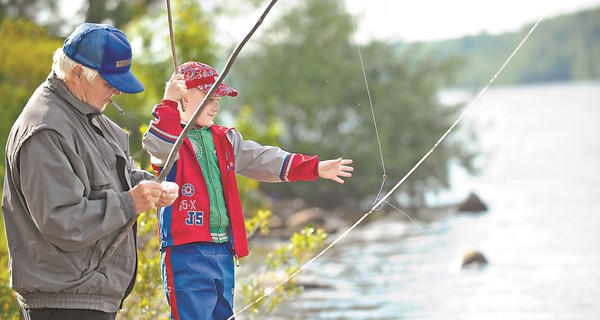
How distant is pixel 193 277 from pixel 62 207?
96 centimetres

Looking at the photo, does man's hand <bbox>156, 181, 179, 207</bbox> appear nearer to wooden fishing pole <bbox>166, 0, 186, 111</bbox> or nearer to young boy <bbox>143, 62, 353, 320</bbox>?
wooden fishing pole <bbox>166, 0, 186, 111</bbox>

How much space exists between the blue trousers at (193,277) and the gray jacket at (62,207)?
0.65 meters

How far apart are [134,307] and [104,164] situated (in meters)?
2.74

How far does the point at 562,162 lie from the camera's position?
32.2m

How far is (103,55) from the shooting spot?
10.5ft

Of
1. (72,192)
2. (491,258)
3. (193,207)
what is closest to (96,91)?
(72,192)

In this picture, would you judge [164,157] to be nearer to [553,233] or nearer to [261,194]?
[553,233]

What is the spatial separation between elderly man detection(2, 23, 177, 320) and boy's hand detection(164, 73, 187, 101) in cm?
44

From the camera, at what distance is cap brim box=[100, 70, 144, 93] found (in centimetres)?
319

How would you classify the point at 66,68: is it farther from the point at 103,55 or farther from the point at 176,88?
the point at 176,88

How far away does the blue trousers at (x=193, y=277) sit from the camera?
3.94m

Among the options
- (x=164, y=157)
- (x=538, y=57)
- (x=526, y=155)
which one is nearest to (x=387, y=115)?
(x=538, y=57)

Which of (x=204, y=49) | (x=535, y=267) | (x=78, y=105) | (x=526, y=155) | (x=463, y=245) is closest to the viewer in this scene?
(x=78, y=105)

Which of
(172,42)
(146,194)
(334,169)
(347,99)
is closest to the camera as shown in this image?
(146,194)
